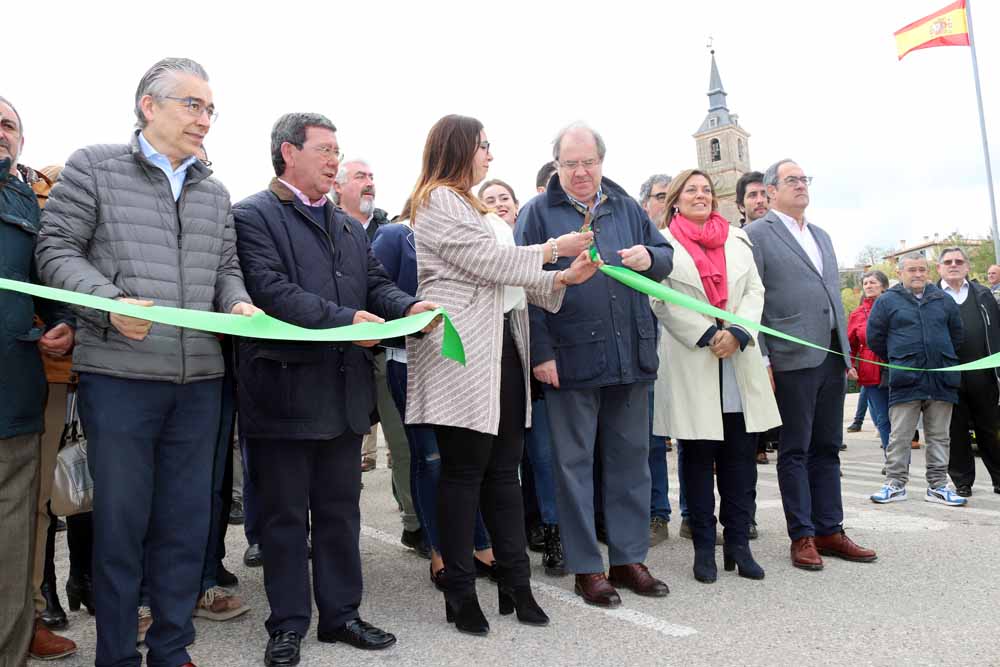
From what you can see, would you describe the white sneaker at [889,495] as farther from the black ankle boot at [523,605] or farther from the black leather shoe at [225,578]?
the black leather shoe at [225,578]

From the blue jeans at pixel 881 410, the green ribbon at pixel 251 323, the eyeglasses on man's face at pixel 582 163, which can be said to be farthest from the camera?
the blue jeans at pixel 881 410

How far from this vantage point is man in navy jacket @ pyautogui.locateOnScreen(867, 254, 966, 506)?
6680 millimetres

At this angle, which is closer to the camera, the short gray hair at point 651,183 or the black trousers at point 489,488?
the black trousers at point 489,488

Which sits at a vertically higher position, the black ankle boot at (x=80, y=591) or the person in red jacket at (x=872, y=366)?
the person in red jacket at (x=872, y=366)

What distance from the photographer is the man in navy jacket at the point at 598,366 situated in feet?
13.2

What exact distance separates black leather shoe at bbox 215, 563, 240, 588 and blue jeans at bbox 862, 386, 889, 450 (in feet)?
24.8

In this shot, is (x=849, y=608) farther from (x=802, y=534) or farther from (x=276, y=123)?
(x=276, y=123)

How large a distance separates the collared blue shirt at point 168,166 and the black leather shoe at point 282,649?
1.81 m

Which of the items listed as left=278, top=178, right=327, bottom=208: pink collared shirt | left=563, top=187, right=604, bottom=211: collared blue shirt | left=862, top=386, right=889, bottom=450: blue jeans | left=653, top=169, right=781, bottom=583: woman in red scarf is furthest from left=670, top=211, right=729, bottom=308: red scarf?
left=862, top=386, right=889, bottom=450: blue jeans

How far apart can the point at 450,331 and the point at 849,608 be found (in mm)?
2274

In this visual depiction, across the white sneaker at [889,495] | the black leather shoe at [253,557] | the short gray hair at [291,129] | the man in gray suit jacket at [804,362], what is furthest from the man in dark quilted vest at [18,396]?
the white sneaker at [889,495]

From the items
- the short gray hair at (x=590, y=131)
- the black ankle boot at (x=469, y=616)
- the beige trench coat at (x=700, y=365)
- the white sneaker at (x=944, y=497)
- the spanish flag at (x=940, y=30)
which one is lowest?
the white sneaker at (x=944, y=497)

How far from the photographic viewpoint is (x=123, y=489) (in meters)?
2.88

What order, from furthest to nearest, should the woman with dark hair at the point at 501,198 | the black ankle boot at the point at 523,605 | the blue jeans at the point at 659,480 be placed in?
the woman with dark hair at the point at 501,198, the blue jeans at the point at 659,480, the black ankle boot at the point at 523,605
